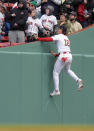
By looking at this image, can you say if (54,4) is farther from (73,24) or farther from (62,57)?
(62,57)

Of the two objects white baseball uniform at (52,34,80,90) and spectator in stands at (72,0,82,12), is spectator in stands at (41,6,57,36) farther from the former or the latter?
spectator in stands at (72,0,82,12)

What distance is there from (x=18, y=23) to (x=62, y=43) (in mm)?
1632

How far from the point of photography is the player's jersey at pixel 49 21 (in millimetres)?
17641

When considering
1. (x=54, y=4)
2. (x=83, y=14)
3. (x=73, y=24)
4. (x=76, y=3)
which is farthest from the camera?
(x=76, y=3)

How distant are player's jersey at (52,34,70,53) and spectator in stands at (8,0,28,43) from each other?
125cm

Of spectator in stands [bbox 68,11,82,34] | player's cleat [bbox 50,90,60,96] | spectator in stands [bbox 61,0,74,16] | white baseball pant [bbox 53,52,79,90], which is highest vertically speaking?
spectator in stands [bbox 61,0,74,16]

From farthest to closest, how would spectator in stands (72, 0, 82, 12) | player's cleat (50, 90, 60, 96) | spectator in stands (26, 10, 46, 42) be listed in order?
spectator in stands (72, 0, 82, 12)
spectator in stands (26, 10, 46, 42)
player's cleat (50, 90, 60, 96)

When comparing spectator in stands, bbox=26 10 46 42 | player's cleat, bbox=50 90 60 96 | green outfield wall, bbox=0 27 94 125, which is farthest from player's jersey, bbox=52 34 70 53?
spectator in stands, bbox=26 10 46 42

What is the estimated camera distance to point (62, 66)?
52.9 feet

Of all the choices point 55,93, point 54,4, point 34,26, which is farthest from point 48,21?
point 55,93

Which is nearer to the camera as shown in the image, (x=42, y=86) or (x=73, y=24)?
(x=42, y=86)

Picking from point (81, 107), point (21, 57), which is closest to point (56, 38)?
point (21, 57)

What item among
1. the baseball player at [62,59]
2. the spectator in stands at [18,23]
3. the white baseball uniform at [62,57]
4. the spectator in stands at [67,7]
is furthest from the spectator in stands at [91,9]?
the white baseball uniform at [62,57]

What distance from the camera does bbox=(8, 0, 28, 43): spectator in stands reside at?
16.9 meters
